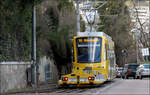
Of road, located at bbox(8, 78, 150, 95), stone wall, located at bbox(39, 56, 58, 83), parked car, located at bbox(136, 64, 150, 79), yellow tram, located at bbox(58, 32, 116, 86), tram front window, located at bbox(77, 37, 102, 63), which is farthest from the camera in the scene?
parked car, located at bbox(136, 64, 150, 79)

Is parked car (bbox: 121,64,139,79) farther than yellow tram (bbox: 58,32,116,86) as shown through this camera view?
Yes

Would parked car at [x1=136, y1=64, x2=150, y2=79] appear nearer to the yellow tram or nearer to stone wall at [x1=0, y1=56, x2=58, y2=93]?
the yellow tram

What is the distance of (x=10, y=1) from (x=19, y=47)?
6.31 meters

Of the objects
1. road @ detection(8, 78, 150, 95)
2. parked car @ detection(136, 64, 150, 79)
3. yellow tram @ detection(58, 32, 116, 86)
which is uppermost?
yellow tram @ detection(58, 32, 116, 86)

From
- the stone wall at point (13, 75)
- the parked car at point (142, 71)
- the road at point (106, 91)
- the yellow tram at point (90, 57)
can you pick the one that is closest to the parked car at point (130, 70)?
the parked car at point (142, 71)

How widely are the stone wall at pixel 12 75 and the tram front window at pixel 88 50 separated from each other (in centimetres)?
381

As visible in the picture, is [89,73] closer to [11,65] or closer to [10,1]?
[11,65]

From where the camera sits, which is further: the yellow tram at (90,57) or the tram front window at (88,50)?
the tram front window at (88,50)

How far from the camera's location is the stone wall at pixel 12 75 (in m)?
20.8

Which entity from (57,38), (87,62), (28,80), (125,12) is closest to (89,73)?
(87,62)

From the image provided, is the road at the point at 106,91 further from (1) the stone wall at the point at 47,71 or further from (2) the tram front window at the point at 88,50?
(1) the stone wall at the point at 47,71

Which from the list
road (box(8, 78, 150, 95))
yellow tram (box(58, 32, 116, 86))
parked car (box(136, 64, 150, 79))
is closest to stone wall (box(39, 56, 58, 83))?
yellow tram (box(58, 32, 116, 86))

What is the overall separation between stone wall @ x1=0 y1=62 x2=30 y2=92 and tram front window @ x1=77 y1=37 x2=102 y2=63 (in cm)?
381

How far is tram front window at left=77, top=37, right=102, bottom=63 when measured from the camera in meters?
22.9
